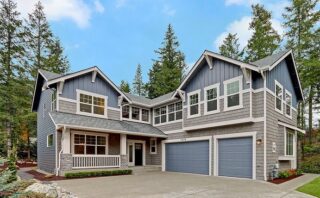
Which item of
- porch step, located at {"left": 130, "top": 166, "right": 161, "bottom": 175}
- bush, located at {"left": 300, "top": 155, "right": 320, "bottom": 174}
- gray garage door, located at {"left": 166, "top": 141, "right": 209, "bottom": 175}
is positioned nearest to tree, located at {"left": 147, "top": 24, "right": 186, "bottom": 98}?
gray garage door, located at {"left": 166, "top": 141, "right": 209, "bottom": 175}

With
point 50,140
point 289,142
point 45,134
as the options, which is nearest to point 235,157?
point 289,142

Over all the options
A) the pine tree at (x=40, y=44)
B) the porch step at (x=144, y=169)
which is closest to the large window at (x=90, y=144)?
the porch step at (x=144, y=169)

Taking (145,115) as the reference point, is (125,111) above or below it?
above

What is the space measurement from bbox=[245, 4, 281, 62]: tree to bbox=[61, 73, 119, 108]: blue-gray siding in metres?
14.8

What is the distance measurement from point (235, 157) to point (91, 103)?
1017 centimetres

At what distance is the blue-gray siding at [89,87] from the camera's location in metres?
16.4

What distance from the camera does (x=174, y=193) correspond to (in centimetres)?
901

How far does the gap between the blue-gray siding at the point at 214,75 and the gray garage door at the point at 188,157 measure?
379cm

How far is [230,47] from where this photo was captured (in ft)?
101

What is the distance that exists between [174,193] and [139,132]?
30.4 feet

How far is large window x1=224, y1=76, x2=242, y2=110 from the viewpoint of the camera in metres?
13.9

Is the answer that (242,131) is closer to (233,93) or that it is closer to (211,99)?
(233,93)

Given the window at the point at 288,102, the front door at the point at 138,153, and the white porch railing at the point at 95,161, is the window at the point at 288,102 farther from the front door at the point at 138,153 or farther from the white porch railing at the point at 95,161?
the white porch railing at the point at 95,161

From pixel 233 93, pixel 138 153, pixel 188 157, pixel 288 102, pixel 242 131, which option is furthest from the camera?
pixel 138 153
